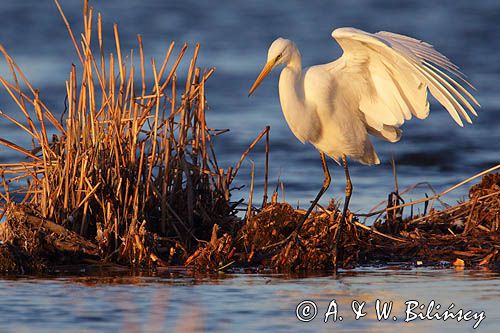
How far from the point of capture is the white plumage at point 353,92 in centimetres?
742

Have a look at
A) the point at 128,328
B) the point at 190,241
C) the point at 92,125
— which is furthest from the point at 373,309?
the point at 92,125

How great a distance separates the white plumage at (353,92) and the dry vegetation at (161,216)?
63 cm

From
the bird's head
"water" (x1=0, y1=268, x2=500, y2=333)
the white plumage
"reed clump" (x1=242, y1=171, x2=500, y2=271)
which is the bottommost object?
"water" (x1=0, y1=268, x2=500, y2=333)

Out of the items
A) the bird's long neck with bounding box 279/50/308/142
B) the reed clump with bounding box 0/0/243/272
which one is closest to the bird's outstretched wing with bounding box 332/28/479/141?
the bird's long neck with bounding box 279/50/308/142

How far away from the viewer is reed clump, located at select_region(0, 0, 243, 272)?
690 cm

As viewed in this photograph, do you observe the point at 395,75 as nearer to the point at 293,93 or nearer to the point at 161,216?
the point at 293,93

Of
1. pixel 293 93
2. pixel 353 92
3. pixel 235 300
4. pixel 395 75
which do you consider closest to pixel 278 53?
pixel 293 93

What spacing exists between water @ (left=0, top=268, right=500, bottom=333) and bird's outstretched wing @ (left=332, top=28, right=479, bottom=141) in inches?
48.6

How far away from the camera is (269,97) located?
571 inches

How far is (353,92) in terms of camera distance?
25.8 ft

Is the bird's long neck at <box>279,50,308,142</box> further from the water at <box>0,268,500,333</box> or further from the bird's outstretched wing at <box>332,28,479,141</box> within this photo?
the water at <box>0,268,500,333</box>

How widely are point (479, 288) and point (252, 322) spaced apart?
1563mm

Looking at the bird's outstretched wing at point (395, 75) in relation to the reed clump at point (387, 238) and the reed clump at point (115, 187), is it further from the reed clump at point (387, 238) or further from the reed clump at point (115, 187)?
the reed clump at point (115, 187)

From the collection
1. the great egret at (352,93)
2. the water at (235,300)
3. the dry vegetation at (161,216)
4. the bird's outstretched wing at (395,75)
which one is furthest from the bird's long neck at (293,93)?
the water at (235,300)
